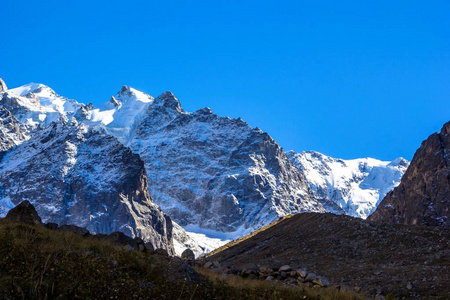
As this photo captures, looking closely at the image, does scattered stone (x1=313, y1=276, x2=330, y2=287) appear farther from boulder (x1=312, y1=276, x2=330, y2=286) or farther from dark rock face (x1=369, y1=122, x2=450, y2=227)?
dark rock face (x1=369, y1=122, x2=450, y2=227)

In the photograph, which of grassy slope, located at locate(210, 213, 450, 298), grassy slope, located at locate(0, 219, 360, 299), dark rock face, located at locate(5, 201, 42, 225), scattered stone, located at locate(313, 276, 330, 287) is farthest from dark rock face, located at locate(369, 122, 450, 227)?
grassy slope, located at locate(0, 219, 360, 299)

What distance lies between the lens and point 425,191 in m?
108

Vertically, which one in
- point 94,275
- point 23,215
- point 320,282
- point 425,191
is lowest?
point 94,275

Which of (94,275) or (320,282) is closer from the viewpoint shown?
(94,275)

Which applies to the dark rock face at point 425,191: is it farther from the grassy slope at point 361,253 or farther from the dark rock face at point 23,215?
the dark rock face at point 23,215

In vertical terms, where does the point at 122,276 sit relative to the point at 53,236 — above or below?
below

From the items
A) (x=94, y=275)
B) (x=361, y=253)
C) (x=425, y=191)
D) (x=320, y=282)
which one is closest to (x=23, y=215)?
(x=94, y=275)

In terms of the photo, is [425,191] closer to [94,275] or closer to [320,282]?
[320,282]

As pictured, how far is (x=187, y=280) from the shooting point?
13086mm

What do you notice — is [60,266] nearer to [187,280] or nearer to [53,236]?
[187,280]

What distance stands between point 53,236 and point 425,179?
108154mm

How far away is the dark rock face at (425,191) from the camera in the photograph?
10038 centimetres

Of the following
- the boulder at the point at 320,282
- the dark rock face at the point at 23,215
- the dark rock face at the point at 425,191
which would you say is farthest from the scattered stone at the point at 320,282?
the dark rock face at the point at 425,191

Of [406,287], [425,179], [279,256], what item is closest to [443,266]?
[406,287]
